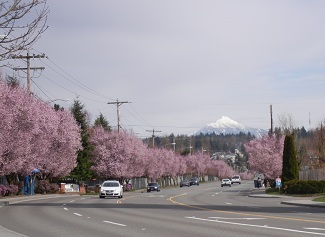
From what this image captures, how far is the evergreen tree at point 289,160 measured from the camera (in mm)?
56250

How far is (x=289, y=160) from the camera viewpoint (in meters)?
56.8

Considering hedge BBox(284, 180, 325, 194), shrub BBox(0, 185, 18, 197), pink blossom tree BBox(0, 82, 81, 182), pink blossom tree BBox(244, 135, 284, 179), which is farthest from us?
pink blossom tree BBox(244, 135, 284, 179)

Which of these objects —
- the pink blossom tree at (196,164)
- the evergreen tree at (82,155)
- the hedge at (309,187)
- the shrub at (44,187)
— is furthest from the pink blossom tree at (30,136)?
the pink blossom tree at (196,164)

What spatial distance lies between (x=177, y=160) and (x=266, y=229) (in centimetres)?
11560

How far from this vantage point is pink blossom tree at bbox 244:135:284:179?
6962 cm

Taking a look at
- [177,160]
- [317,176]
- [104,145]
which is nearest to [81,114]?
[104,145]

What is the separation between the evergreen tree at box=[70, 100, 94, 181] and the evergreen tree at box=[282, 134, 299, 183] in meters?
30.9

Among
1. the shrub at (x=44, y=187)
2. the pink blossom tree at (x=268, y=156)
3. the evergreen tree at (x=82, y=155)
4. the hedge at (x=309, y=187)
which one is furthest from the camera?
the evergreen tree at (x=82, y=155)


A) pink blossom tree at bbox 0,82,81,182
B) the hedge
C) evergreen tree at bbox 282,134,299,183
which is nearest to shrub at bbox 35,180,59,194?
pink blossom tree at bbox 0,82,81,182

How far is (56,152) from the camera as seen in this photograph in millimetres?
61969

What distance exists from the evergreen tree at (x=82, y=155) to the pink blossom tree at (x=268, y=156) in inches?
854

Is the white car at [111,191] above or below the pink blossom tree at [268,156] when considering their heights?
below

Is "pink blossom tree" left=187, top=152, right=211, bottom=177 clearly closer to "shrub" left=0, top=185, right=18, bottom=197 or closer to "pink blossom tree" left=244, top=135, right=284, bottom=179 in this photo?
"pink blossom tree" left=244, top=135, right=284, bottom=179

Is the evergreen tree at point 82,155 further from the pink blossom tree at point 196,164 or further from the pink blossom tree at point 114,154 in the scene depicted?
the pink blossom tree at point 196,164
